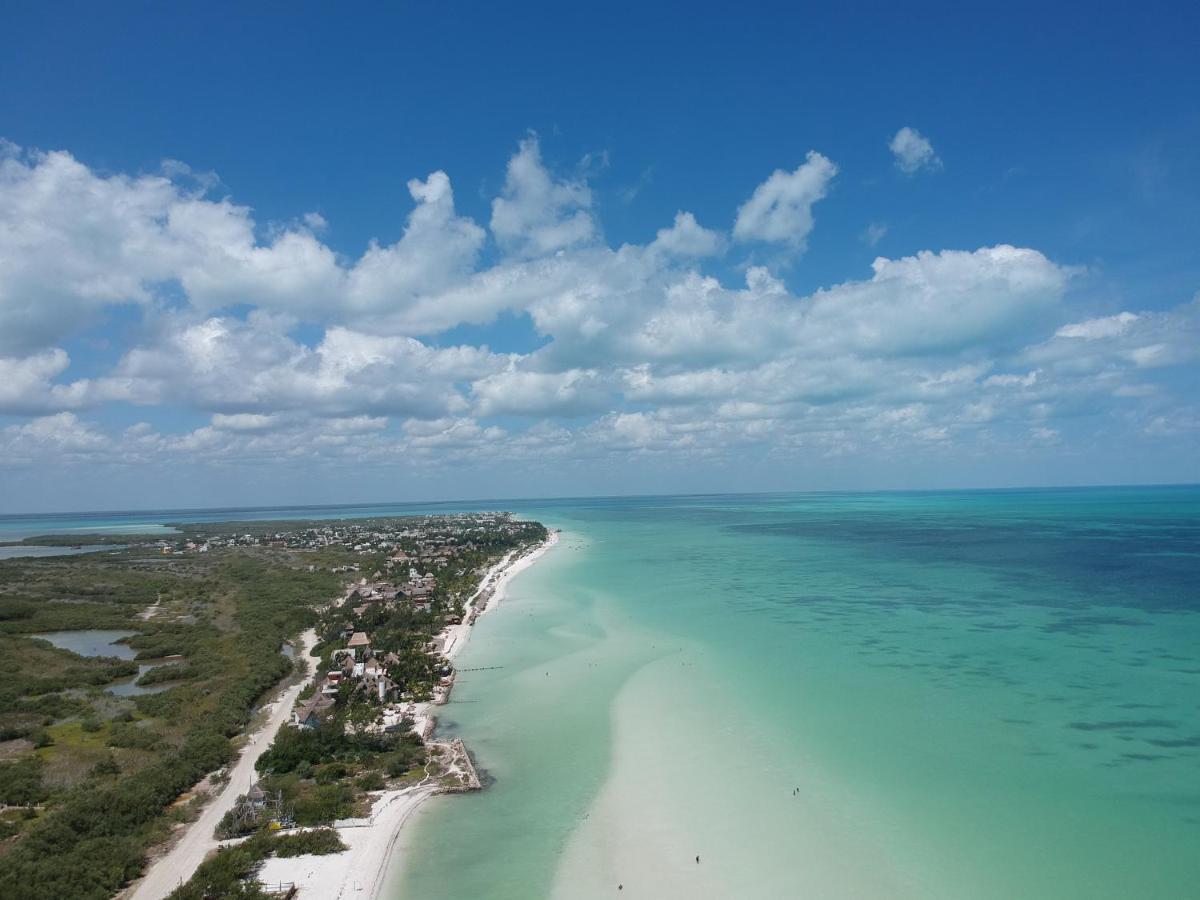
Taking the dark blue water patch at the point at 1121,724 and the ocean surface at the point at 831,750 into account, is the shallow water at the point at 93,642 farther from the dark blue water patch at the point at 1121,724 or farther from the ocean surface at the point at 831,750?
the dark blue water patch at the point at 1121,724

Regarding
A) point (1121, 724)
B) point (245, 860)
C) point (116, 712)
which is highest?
point (245, 860)

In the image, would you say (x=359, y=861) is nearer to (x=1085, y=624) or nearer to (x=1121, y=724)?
(x=1121, y=724)

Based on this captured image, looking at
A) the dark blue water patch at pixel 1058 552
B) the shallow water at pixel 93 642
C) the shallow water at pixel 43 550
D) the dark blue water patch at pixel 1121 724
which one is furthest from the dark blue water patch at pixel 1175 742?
the shallow water at pixel 43 550

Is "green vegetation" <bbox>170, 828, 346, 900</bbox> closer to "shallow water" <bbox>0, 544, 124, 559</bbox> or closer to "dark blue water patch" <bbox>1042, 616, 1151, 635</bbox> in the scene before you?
"dark blue water patch" <bbox>1042, 616, 1151, 635</bbox>

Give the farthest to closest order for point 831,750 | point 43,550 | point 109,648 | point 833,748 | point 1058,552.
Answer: point 43,550 → point 1058,552 → point 109,648 → point 833,748 → point 831,750

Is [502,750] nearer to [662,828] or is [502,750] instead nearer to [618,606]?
[662,828]

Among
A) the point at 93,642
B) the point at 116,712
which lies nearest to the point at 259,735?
the point at 116,712

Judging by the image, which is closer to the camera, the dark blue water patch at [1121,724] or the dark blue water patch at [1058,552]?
the dark blue water patch at [1121,724]
